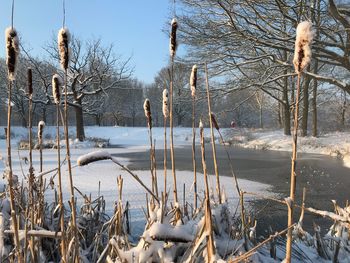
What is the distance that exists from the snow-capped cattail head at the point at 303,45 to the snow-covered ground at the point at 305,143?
1049cm

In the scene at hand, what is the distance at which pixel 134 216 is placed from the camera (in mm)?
3781

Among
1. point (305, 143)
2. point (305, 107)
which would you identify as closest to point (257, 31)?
point (305, 143)

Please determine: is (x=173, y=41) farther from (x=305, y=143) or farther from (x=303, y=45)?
(x=305, y=143)

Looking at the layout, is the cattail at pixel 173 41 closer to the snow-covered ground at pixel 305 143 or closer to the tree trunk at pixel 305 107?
the snow-covered ground at pixel 305 143

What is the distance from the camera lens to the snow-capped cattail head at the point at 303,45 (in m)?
0.81

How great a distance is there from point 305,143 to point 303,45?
16195 mm

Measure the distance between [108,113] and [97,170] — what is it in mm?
38491

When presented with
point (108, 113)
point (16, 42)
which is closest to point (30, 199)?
point (16, 42)

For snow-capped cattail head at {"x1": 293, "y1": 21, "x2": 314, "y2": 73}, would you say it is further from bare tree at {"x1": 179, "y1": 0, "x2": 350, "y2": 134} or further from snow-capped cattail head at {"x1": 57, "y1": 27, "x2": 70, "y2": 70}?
bare tree at {"x1": 179, "y1": 0, "x2": 350, "y2": 134}

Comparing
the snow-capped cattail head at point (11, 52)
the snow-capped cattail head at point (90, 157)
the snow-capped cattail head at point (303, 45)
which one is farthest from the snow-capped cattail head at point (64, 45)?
the snow-capped cattail head at point (303, 45)

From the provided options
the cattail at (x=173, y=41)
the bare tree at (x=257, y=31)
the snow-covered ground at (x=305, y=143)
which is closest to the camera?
the cattail at (x=173, y=41)

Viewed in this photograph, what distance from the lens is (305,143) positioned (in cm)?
1605

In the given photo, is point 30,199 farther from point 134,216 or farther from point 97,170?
point 97,170

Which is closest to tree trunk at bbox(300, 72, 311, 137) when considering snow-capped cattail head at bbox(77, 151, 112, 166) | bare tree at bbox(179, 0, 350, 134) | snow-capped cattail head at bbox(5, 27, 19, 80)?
bare tree at bbox(179, 0, 350, 134)
